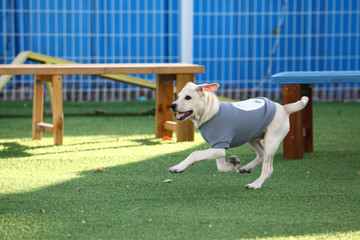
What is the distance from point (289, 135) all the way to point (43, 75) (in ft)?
7.20

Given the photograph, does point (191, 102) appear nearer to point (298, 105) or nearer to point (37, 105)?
point (298, 105)

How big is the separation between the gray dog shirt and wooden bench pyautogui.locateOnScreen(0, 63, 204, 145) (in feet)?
5.92

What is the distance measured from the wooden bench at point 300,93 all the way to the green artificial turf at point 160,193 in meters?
A: 0.10

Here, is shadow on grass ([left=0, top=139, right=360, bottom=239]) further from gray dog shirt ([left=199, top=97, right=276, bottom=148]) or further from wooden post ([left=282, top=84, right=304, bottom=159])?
wooden post ([left=282, top=84, right=304, bottom=159])

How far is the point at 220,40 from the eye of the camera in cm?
911

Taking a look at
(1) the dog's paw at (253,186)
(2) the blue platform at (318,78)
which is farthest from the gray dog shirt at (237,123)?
(2) the blue platform at (318,78)

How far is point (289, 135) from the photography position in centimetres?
450

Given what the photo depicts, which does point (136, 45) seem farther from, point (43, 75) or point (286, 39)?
point (43, 75)

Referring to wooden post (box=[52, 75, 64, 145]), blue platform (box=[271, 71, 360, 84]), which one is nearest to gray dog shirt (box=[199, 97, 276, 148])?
blue platform (box=[271, 71, 360, 84])

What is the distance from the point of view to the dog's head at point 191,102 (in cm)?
329

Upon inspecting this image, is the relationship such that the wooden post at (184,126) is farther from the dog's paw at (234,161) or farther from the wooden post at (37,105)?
the dog's paw at (234,161)

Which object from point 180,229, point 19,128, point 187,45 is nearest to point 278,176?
point 180,229

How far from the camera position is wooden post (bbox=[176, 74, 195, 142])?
5234mm

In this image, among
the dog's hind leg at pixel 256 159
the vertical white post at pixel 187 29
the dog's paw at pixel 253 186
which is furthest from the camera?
the vertical white post at pixel 187 29
